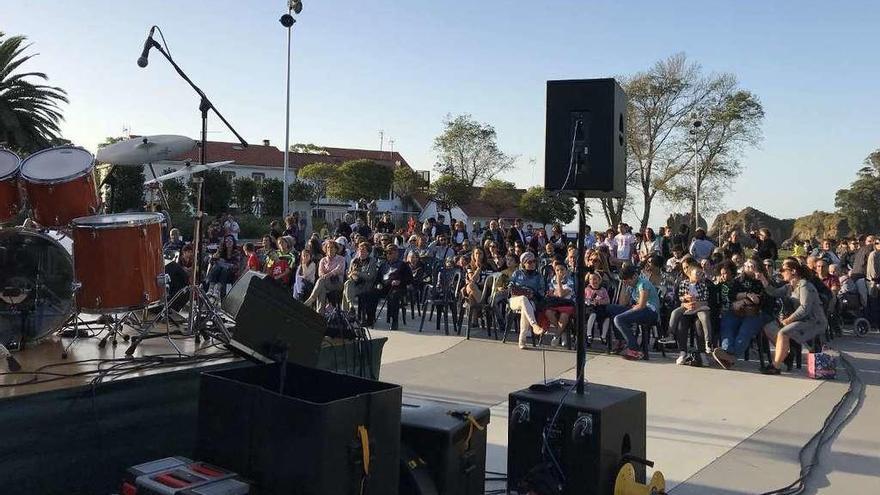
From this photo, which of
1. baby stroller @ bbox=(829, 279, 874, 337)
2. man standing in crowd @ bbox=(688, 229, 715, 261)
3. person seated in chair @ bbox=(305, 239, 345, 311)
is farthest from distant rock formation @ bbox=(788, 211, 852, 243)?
person seated in chair @ bbox=(305, 239, 345, 311)

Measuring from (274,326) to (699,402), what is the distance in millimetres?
4304

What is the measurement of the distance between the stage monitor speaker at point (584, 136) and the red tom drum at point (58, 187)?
11.7ft

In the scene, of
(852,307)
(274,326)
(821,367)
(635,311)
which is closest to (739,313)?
(821,367)

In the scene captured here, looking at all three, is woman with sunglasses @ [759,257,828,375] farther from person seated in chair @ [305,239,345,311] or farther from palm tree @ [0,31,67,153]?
palm tree @ [0,31,67,153]

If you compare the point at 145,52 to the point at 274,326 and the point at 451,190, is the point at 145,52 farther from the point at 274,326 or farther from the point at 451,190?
the point at 451,190

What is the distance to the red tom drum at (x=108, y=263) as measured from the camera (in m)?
4.95

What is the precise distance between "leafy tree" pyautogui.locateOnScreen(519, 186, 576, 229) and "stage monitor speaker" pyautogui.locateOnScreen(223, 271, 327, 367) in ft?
144

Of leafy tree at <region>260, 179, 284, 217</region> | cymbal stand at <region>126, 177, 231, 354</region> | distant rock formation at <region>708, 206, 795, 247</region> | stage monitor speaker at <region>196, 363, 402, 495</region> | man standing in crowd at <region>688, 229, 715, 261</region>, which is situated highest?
leafy tree at <region>260, 179, 284, 217</region>

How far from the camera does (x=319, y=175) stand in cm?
4991

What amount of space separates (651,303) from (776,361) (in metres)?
1.48

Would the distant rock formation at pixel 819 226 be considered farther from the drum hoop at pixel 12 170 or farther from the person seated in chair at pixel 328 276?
the drum hoop at pixel 12 170

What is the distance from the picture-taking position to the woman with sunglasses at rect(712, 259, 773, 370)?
776cm

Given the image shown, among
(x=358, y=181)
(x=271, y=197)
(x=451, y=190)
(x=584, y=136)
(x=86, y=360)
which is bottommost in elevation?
(x=86, y=360)

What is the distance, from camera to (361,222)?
17.8m
